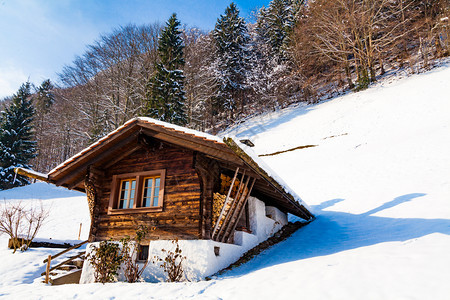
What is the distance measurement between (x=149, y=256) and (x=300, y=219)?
8494mm

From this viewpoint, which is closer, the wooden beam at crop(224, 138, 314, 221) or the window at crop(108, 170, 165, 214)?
the wooden beam at crop(224, 138, 314, 221)

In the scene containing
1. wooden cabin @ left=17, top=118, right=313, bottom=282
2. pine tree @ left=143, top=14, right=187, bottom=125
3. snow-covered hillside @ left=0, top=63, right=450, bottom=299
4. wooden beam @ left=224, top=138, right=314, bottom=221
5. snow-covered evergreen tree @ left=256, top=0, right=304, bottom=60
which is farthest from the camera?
snow-covered evergreen tree @ left=256, top=0, right=304, bottom=60

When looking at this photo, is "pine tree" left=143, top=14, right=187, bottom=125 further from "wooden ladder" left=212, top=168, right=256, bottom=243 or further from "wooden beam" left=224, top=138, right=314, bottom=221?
"wooden beam" left=224, top=138, right=314, bottom=221

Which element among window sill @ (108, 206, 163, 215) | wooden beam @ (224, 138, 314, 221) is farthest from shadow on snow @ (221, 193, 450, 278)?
window sill @ (108, 206, 163, 215)

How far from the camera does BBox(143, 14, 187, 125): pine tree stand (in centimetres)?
2489

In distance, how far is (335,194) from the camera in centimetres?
1438

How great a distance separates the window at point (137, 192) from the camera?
8.58 m

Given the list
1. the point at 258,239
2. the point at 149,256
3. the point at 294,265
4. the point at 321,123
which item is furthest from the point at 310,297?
the point at 321,123

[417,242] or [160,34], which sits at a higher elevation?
[160,34]

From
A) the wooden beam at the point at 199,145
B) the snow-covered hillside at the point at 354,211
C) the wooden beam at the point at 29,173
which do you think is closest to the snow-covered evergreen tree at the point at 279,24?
the snow-covered hillside at the point at 354,211

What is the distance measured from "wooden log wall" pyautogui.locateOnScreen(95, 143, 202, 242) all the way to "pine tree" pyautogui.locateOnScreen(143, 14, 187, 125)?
52.2 feet

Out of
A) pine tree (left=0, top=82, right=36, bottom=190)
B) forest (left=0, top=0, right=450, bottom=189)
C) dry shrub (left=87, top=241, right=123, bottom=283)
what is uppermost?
forest (left=0, top=0, right=450, bottom=189)

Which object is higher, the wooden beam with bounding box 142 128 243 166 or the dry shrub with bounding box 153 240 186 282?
the wooden beam with bounding box 142 128 243 166

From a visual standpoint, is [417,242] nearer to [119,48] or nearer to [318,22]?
[119,48]
